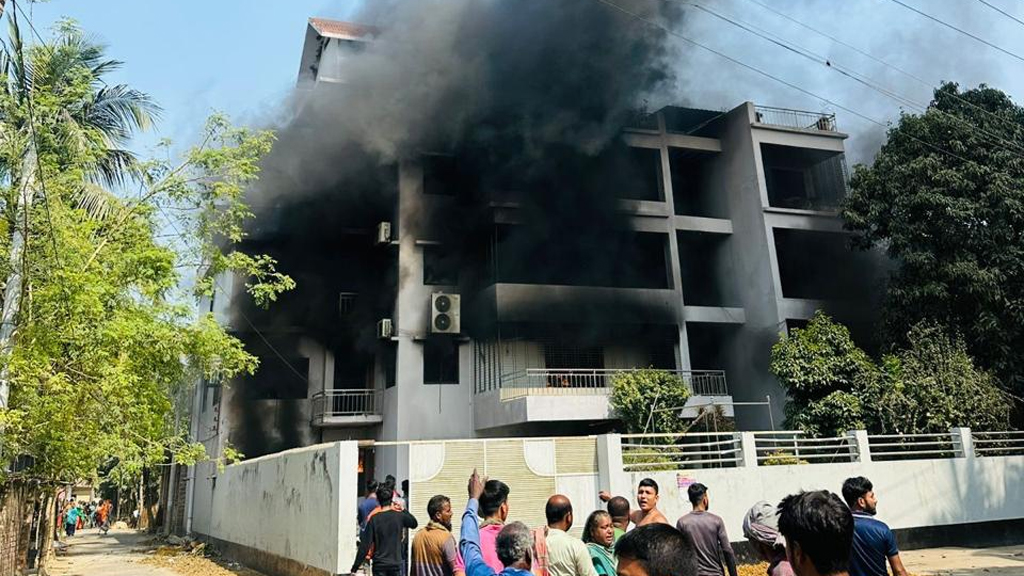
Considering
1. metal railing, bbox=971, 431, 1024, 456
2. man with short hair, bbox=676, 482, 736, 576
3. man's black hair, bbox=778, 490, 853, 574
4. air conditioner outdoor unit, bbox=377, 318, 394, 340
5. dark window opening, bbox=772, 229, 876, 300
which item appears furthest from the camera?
dark window opening, bbox=772, 229, 876, 300

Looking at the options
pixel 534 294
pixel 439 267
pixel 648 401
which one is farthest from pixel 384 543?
pixel 439 267

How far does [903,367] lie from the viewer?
13789 mm

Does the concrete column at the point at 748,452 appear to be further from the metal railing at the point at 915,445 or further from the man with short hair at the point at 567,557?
the man with short hair at the point at 567,557

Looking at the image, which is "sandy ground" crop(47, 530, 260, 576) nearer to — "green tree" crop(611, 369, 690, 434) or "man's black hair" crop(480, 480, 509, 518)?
"green tree" crop(611, 369, 690, 434)

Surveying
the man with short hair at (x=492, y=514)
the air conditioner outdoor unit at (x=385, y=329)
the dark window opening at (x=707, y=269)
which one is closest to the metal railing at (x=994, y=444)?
the dark window opening at (x=707, y=269)

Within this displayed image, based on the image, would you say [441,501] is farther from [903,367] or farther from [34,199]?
[903,367]

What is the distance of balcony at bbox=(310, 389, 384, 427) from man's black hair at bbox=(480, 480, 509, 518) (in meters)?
14.2

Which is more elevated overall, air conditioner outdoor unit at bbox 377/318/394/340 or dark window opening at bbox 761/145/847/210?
dark window opening at bbox 761/145/847/210

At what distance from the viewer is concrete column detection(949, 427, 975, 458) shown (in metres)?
12.1

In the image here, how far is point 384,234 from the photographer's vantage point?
17.0 metres

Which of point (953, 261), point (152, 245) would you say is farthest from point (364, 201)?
point (953, 261)

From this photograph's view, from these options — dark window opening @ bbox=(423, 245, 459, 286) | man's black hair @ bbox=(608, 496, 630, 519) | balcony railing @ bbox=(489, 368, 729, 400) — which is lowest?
man's black hair @ bbox=(608, 496, 630, 519)

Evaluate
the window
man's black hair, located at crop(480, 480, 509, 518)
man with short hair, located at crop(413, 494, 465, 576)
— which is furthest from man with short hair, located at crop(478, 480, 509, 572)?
the window

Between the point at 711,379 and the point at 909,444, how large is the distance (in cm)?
653
